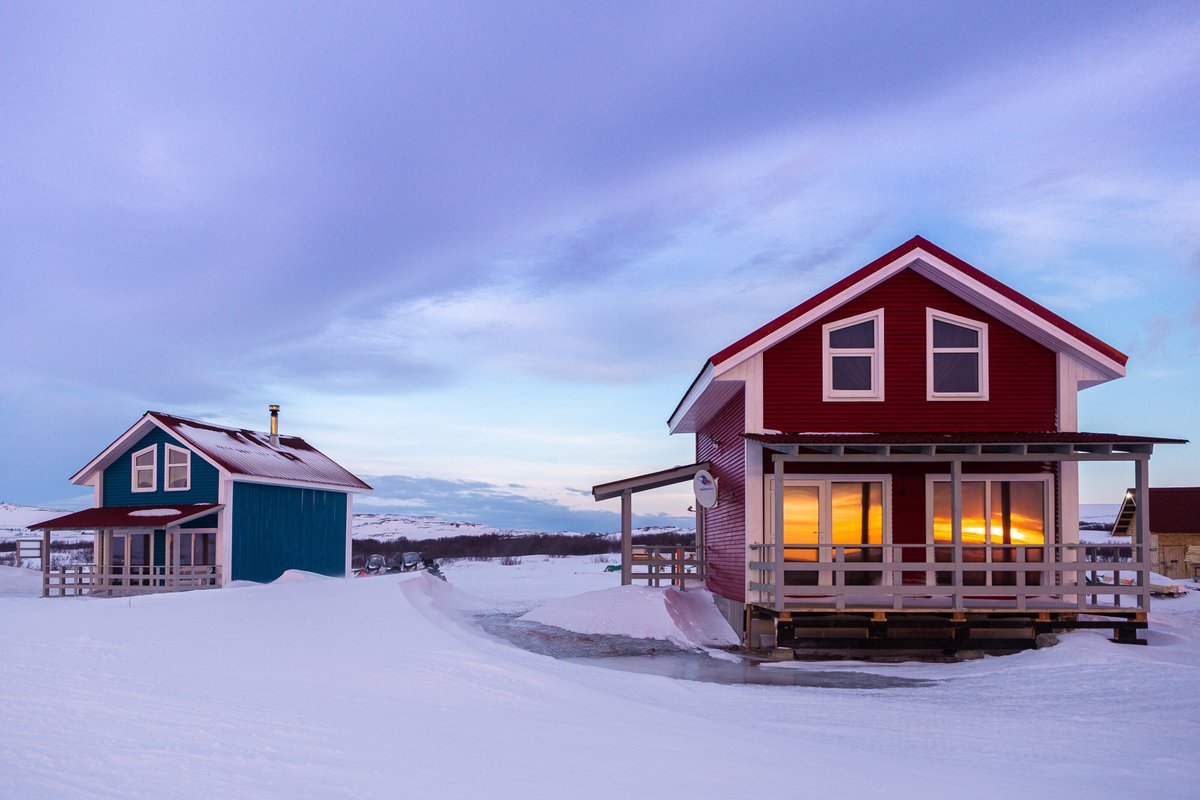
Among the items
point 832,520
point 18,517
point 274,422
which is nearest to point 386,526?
point 18,517

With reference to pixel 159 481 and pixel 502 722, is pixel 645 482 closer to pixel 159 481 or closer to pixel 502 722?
pixel 502 722

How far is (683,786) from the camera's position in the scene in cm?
743

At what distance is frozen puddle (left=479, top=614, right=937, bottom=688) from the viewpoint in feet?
49.5

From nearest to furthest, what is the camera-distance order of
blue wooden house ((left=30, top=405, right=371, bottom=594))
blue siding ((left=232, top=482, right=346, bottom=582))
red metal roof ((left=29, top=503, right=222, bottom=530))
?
red metal roof ((left=29, top=503, right=222, bottom=530)) < blue wooden house ((left=30, top=405, right=371, bottom=594)) < blue siding ((left=232, top=482, right=346, bottom=582))

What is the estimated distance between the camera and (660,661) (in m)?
17.1

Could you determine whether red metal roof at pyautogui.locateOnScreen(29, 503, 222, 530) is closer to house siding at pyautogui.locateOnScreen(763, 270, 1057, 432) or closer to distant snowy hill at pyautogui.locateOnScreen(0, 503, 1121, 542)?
house siding at pyautogui.locateOnScreen(763, 270, 1057, 432)

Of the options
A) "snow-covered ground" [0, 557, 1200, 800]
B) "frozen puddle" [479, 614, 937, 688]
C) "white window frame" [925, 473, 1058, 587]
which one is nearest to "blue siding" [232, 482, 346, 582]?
"frozen puddle" [479, 614, 937, 688]

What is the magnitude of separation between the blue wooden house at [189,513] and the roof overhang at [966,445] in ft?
69.7

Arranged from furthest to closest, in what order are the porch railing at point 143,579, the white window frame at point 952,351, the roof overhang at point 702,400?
the porch railing at point 143,579, the roof overhang at point 702,400, the white window frame at point 952,351

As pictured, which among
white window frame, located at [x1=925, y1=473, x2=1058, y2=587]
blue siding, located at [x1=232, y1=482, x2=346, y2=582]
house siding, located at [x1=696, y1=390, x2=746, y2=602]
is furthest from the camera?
blue siding, located at [x1=232, y1=482, x2=346, y2=582]

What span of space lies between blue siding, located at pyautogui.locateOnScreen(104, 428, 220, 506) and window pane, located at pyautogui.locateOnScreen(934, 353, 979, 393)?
23.8m

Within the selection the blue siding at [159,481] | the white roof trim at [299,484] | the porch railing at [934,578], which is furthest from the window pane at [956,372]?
the blue siding at [159,481]

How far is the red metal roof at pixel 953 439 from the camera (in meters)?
17.2

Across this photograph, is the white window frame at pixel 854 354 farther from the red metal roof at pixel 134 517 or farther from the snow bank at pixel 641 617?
the red metal roof at pixel 134 517
